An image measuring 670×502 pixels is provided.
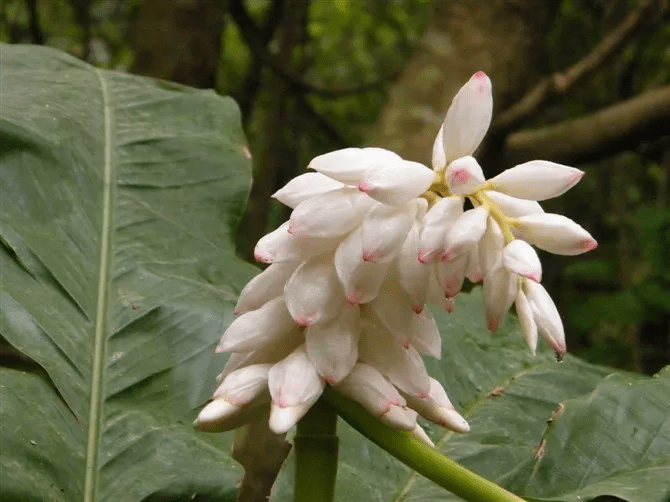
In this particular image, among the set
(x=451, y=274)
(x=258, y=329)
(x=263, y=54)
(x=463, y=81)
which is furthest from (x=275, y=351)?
(x=263, y=54)

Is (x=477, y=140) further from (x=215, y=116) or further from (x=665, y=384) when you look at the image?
(x=215, y=116)

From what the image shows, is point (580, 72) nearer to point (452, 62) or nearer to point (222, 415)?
point (452, 62)

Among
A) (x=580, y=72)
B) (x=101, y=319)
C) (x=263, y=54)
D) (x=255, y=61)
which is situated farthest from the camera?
(x=255, y=61)

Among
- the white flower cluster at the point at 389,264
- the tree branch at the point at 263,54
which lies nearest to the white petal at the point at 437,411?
the white flower cluster at the point at 389,264

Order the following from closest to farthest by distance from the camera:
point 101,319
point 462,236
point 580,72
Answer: point 462,236
point 101,319
point 580,72

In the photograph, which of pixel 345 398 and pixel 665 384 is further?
pixel 665 384

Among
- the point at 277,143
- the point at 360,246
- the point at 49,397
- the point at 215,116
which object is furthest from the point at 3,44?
the point at 277,143
